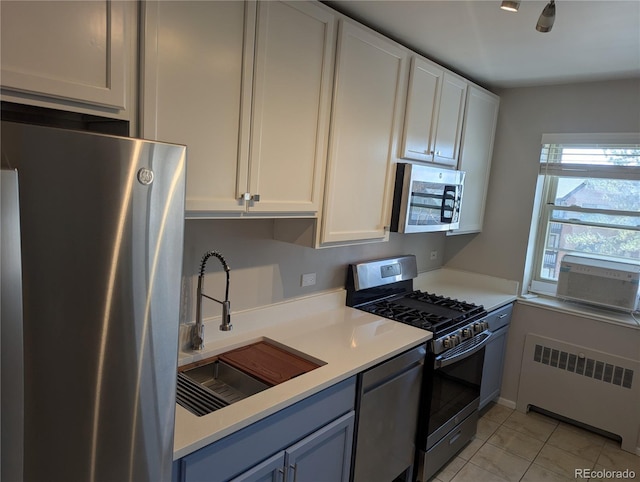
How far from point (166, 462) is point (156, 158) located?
2.58 feet

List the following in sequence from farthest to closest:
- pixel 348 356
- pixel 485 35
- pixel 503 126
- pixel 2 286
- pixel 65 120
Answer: pixel 503 126
pixel 485 35
pixel 348 356
pixel 65 120
pixel 2 286

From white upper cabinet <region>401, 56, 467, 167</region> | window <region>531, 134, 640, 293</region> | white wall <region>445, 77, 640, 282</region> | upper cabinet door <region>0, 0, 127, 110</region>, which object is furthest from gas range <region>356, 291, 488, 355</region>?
upper cabinet door <region>0, 0, 127, 110</region>

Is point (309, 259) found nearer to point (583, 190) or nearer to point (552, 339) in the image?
point (552, 339)

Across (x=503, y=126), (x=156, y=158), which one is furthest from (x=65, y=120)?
(x=503, y=126)

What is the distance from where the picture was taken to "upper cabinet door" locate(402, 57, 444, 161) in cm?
243

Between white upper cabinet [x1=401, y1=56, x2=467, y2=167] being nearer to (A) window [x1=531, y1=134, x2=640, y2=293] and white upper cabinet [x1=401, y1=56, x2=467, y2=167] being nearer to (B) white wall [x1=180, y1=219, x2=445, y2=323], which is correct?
(B) white wall [x1=180, y1=219, x2=445, y2=323]

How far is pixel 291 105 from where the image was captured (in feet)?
5.84

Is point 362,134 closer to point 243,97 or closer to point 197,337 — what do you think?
point 243,97

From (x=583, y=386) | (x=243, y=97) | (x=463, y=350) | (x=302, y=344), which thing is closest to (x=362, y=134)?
(x=243, y=97)

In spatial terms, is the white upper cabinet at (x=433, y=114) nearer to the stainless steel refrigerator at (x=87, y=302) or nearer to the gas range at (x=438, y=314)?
the gas range at (x=438, y=314)

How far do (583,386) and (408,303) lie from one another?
144 centimetres

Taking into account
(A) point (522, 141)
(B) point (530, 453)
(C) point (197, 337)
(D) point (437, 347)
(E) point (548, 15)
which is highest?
(E) point (548, 15)

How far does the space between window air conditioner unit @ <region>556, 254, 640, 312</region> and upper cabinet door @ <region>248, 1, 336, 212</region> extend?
2.23 m

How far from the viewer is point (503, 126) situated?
3443mm
